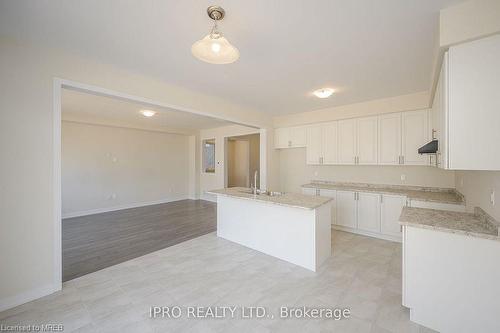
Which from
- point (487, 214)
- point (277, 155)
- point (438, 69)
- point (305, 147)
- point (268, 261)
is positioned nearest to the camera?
point (487, 214)

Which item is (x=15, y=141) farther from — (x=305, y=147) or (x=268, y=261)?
(x=305, y=147)

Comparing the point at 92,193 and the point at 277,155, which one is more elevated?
the point at 277,155

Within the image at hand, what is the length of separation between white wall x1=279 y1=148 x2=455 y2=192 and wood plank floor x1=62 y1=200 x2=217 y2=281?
7.76 ft

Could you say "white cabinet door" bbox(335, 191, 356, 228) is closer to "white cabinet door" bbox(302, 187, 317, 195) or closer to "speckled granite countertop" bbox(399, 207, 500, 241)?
"white cabinet door" bbox(302, 187, 317, 195)

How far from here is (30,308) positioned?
1.99m

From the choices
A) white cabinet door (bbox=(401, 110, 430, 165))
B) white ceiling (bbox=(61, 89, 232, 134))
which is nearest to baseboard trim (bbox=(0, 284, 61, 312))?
white ceiling (bbox=(61, 89, 232, 134))

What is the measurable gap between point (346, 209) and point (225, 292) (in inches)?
117

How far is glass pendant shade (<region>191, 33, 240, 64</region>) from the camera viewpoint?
1.59 meters

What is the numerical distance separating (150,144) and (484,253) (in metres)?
7.54

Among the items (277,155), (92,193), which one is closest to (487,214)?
(277,155)

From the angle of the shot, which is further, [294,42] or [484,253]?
[294,42]

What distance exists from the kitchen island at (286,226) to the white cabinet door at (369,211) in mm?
1281

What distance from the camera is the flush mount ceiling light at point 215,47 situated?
1.59 m

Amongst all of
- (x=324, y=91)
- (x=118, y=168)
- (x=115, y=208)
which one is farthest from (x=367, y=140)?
(x=115, y=208)
